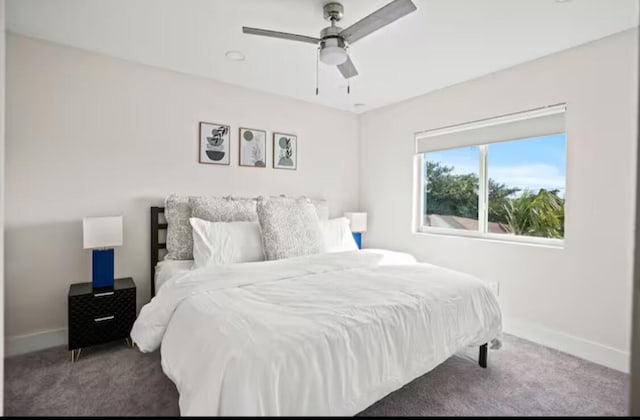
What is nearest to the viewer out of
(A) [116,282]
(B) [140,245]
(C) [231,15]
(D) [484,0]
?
(D) [484,0]

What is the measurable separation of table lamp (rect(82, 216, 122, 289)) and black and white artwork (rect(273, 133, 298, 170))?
176 centimetres

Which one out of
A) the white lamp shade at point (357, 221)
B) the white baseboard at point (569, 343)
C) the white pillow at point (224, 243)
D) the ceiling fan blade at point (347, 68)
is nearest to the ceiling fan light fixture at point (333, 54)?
the ceiling fan blade at point (347, 68)

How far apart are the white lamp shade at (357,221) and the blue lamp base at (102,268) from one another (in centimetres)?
253

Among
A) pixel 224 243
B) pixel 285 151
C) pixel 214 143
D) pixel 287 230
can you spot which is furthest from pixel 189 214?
pixel 285 151

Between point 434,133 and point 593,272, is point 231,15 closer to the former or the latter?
point 434,133

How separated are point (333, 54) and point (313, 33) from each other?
50cm

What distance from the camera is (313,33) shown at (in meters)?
2.25

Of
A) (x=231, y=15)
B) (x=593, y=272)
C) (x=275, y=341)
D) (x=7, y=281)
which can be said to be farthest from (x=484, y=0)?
(x=7, y=281)

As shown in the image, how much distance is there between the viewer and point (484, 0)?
1.89 m

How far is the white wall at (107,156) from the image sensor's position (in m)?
1.11

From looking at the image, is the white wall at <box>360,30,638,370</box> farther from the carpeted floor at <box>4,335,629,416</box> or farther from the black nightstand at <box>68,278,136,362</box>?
the black nightstand at <box>68,278,136,362</box>

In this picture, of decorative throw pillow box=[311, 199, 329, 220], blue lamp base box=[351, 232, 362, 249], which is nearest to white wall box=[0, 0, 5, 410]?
decorative throw pillow box=[311, 199, 329, 220]

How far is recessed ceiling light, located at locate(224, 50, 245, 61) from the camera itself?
2591mm

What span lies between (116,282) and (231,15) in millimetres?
2144
